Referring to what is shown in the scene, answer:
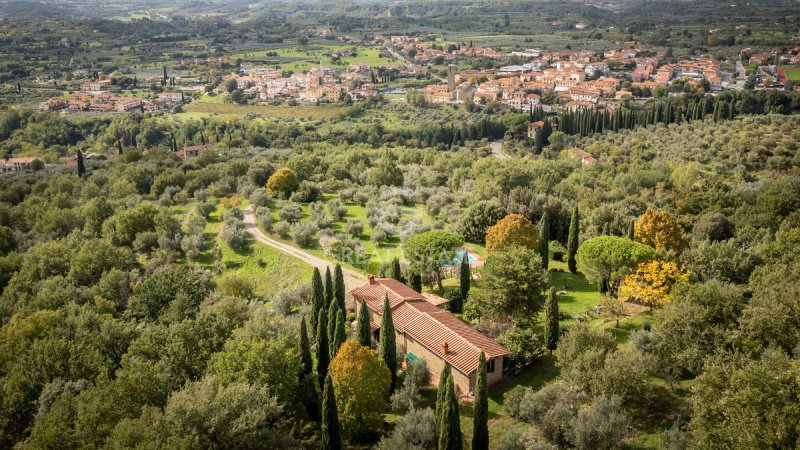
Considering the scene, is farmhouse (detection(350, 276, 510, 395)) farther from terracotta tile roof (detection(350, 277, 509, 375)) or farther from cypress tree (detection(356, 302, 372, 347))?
cypress tree (detection(356, 302, 372, 347))

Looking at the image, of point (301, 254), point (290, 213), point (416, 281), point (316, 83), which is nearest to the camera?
point (416, 281)

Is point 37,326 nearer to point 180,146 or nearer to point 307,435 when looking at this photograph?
point 307,435

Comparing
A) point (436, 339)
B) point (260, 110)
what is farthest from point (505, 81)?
point (436, 339)

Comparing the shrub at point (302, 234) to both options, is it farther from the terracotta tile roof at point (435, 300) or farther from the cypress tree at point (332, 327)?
the cypress tree at point (332, 327)

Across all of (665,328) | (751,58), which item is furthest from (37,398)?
(751,58)

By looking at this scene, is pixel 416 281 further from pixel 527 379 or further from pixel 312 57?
pixel 312 57

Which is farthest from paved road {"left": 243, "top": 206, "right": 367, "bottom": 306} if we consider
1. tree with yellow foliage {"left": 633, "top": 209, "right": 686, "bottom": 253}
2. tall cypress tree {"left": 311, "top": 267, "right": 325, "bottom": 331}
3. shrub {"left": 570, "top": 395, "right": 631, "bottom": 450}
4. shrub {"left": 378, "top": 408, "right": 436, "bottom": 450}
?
tree with yellow foliage {"left": 633, "top": 209, "right": 686, "bottom": 253}
